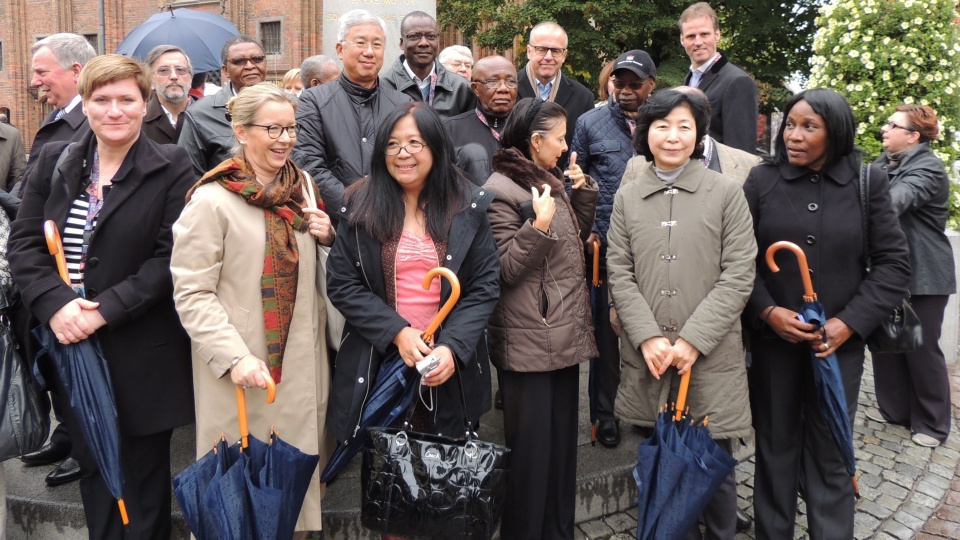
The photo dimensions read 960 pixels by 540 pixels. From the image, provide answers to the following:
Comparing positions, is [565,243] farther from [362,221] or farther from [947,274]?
[947,274]

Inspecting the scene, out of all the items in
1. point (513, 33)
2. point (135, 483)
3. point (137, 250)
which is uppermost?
point (513, 33)

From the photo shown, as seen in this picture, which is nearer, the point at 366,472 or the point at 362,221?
the point at 366,472

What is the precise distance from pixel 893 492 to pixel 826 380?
176 cm

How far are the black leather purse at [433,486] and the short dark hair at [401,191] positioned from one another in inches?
33.9

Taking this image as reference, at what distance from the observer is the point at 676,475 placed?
3262 mm

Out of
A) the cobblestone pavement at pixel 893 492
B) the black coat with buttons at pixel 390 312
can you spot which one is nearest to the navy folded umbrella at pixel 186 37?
the black coat with buttons at pixel 390 312

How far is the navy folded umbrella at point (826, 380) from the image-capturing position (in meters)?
3.60

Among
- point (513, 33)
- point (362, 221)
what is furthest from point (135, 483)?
point (513, 33)

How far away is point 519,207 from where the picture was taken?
12.0 ft

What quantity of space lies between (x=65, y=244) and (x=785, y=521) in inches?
139

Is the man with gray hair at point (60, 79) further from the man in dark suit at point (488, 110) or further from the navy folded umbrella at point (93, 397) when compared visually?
the man in dark suit at point (488, 110)

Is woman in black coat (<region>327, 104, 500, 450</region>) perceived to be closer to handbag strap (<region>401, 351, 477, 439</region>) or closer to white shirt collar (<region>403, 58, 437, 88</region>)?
handbag strap (<region>401, 351, 477, 439</region>)

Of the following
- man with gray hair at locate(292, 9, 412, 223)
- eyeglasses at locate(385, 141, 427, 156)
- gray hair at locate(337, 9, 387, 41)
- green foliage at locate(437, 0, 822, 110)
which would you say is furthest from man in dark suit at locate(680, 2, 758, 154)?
green foliage at locate(437, 0, 822, 110)

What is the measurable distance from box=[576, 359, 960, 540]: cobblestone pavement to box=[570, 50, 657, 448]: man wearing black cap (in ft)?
2.07
